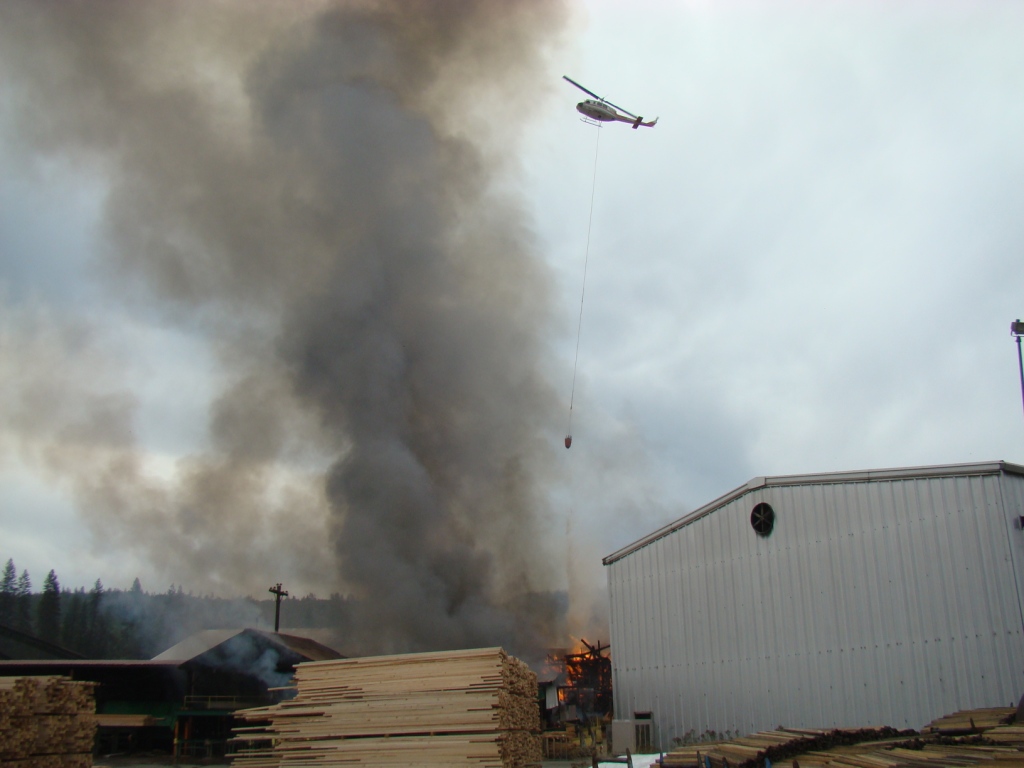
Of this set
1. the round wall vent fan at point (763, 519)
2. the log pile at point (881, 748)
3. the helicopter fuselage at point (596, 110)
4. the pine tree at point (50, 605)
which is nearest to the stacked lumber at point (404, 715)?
the log pile at point (881, 748)

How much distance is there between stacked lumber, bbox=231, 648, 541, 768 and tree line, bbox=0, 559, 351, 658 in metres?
25.7

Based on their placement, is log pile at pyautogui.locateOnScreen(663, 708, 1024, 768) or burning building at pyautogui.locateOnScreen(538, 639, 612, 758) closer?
log pile at pyautogui.locateOnScreen(663, 708, 1024, 768)

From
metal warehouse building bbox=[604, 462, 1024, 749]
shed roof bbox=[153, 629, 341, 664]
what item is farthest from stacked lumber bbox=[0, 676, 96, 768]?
shed roof bbox=[153, 629, 341, 664]

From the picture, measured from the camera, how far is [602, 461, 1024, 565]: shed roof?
18328 millimetres

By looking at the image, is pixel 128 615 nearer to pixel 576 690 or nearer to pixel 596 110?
pixel 576 690

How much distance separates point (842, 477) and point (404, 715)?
483 inches

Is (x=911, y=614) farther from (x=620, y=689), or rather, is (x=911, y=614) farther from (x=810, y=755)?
(x=620, y=689)

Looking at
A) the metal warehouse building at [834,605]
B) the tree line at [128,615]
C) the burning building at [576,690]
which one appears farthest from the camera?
the tree line at [128,615]

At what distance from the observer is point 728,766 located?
14156mm

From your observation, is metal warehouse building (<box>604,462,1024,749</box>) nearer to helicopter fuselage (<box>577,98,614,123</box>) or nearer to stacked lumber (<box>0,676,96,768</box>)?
stacked lumber (<box>0,676,96,768</box>)

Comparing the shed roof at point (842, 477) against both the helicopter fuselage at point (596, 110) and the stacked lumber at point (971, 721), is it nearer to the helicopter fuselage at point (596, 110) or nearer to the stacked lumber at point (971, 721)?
the stacked lumber at point (971, 721)

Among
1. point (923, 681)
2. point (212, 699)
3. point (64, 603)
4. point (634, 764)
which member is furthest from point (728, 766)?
point (64, 603)

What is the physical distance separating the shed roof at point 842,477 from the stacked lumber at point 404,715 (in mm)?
8046

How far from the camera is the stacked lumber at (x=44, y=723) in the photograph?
14.8 m
